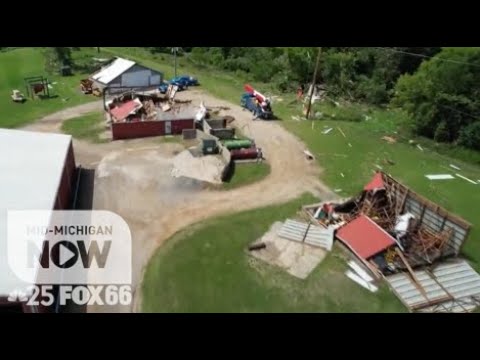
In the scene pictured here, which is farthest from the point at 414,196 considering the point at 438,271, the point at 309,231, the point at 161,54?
the point at 161,54

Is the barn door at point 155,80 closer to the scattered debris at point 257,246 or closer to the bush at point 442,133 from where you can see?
the bush at point 442,133

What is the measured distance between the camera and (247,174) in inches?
1041

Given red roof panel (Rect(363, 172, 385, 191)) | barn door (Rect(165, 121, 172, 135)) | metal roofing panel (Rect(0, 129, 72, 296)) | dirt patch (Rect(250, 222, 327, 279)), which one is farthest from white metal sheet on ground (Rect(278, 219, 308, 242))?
barn door (Rect(165, 121, 172, 135))

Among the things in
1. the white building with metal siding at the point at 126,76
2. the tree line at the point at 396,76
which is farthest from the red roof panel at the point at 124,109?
the tree line at the point at 396,76

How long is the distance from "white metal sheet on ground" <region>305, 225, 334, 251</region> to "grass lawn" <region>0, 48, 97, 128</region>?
23.0 meters

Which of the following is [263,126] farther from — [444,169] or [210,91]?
[444,169]

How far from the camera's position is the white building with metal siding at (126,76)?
3941 cm

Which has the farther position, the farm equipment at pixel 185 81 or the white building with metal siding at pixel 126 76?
the farm equipment at pixel 185 81

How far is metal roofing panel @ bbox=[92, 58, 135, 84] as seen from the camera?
39.4m

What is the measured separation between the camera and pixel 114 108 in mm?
33312

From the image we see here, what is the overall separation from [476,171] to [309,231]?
1531 centimetres

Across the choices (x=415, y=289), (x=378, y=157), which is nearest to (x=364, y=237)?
(x=415, y=289)

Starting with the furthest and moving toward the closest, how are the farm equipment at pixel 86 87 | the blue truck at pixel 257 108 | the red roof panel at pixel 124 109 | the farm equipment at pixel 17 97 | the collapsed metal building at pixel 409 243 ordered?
the farm equipment at pixel 86 87, the farm equipment at pixel 17 97, the blue truck at pixel 257 108, the red roof panel at pixel 124 109, the collapsed metal building at pixel 409 243

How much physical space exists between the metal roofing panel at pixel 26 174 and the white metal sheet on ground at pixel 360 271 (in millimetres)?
12744
